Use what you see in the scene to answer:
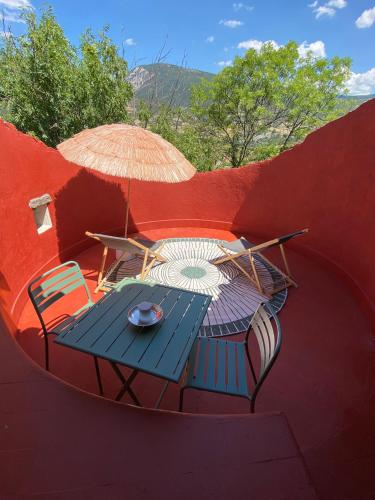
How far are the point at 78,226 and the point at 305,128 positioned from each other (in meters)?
12.3

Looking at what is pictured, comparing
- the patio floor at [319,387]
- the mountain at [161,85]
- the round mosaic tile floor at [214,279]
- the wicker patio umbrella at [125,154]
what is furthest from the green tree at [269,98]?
the patio floor at [319,387]

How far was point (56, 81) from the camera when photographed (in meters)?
6.88

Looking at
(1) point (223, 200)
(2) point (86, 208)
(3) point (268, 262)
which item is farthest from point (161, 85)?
(3) point (268, 262)

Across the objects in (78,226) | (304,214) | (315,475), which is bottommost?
(315,475)

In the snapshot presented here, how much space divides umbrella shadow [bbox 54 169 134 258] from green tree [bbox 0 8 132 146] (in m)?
3.67

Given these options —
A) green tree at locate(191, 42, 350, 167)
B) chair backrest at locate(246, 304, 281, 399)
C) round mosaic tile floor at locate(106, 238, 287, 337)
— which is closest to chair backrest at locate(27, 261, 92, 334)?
round mosaic tile floor at locate(106, 238, 287, 337)

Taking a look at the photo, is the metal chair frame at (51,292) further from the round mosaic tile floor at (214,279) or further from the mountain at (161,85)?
the mountain at (161,85)

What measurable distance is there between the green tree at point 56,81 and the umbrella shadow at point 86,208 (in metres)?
3.67

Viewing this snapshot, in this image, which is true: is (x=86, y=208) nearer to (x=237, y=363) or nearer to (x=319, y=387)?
(x=237, y=363)

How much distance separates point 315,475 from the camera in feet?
6.25

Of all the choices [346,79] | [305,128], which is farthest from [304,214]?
[346,79]

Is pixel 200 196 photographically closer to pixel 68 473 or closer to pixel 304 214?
pixel 304 214

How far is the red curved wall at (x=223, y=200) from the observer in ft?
11.9

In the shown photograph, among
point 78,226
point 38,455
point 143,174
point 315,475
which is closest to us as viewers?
point 38,455
